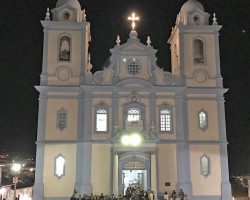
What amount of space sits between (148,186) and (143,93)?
23.3 ft

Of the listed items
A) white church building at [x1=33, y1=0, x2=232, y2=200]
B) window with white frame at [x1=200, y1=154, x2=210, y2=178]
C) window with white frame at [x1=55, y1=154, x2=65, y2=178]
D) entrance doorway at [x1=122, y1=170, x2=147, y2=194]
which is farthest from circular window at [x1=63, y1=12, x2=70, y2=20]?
window with white frame at [x1=200, y1=154, x2=210, y2=178]

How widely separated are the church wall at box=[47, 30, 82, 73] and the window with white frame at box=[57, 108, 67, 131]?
321 centimetres

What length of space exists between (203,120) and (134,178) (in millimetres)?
7079

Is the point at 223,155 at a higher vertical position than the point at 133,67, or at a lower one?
lower

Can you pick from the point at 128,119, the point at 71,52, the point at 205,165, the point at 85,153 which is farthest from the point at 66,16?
the point at 205,165

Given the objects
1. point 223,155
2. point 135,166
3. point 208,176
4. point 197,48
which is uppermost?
point 197,48

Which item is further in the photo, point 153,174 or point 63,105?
point 63,105

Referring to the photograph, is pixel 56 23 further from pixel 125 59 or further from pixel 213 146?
pixel 213 146

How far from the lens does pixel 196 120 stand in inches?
1251

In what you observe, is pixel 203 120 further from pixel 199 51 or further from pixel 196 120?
pixel 199 51

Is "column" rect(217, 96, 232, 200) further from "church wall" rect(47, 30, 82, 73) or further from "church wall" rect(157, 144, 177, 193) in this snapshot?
"church wall" rect(47, 30, 82, 73)

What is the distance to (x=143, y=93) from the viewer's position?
104ft

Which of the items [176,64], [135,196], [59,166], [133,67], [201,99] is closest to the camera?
[135,196]

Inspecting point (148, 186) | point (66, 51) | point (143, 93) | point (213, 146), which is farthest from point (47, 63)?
point (213, 146)
